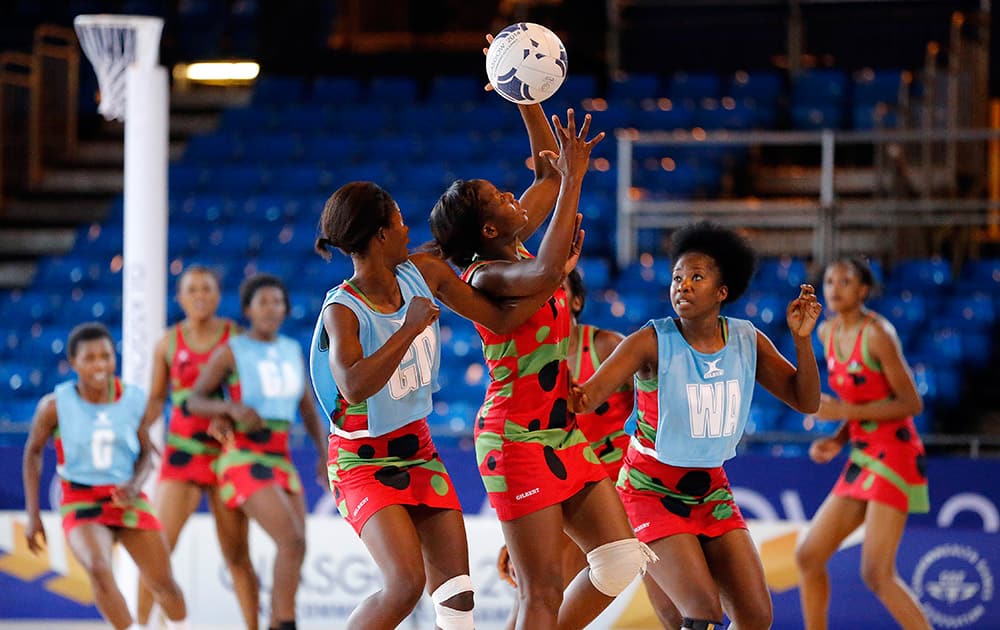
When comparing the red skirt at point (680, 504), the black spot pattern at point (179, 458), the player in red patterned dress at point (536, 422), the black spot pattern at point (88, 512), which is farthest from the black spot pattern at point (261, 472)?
the red skirt at point (680, 504)

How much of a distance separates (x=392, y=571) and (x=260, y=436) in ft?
9.92

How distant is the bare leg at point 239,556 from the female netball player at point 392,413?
2814mm

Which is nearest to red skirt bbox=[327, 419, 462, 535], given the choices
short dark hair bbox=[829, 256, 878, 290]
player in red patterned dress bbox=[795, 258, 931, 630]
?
player in red patterned dress bbox=[795, 258, 931, 630]

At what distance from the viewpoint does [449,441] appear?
1075cm

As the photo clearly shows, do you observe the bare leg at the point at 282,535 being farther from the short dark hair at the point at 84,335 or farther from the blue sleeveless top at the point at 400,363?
the blue sleeveless top at the point at 400,363

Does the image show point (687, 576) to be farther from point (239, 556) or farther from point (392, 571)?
point (239, 556)

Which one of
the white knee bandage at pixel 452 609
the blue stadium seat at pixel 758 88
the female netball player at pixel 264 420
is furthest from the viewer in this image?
the blue stadium seat at pixel 758 88

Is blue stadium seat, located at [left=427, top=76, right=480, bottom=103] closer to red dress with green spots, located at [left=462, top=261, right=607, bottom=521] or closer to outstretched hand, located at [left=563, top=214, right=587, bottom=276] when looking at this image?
outstretched hand, located at [left=563, top=214, right=587, bottom=276]

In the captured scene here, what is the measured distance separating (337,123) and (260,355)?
7.88 meters

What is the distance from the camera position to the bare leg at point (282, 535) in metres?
7.29

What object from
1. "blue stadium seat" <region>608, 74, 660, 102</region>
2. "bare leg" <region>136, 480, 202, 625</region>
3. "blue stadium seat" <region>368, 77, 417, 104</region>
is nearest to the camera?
"bare leg" <region>136, 480, 202, 625</region>

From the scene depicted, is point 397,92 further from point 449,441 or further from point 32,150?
point 449,441

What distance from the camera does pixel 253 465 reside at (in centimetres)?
766

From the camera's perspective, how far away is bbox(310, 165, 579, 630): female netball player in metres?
4.91
